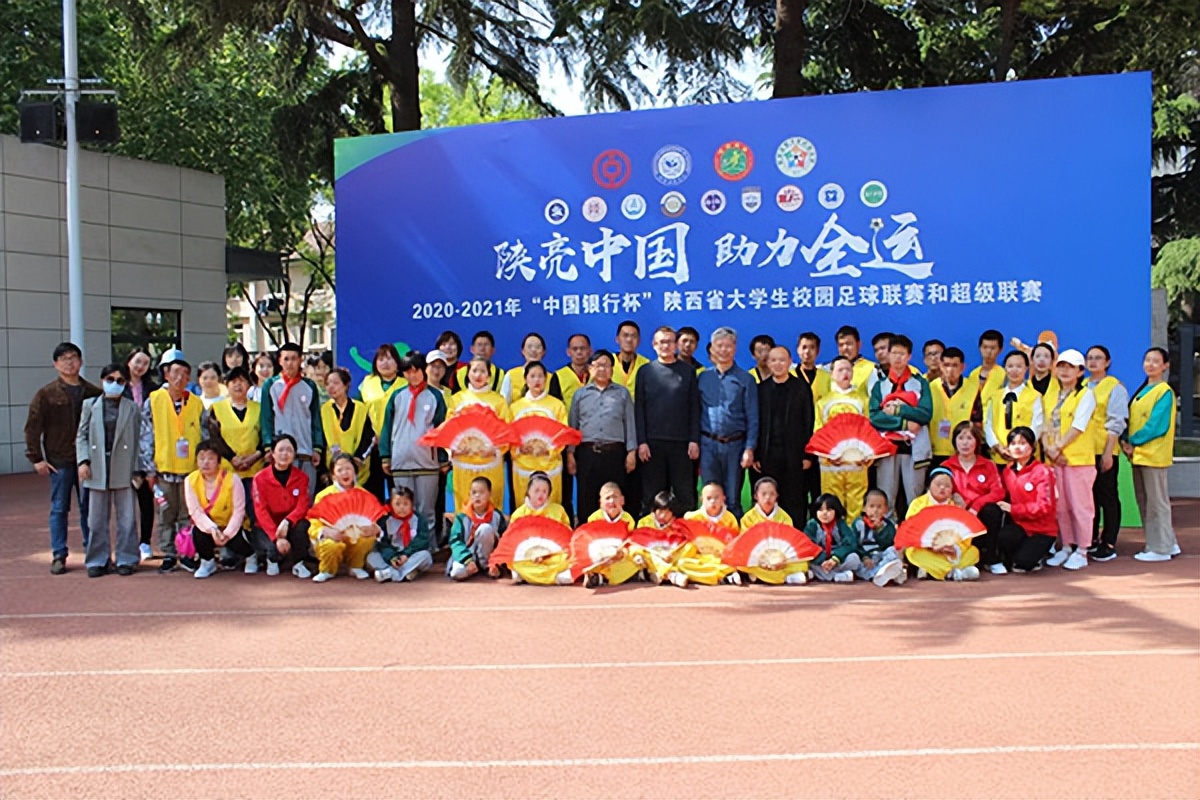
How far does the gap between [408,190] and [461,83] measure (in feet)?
14.6

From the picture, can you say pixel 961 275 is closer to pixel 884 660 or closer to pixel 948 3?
pixel 884 660

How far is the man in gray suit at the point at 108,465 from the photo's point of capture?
6305 mm

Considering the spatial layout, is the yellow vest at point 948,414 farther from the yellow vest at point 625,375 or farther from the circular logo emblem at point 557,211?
the circular logo emblem at point 557,211

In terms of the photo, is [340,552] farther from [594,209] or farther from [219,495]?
[594,209]

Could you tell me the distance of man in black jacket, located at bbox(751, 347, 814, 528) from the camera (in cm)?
648

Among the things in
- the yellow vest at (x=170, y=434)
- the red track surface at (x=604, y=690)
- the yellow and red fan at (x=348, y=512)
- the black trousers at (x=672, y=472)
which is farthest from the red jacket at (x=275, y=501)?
the black trousers at (x=672, y=472)

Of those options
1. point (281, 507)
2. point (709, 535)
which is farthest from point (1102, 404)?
point (281, 507)

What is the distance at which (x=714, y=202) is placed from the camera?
819 centimetres

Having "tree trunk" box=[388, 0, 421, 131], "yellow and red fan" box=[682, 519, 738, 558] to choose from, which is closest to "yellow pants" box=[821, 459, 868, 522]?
"yellow and red fan" box=[682, 519, 738, 558]

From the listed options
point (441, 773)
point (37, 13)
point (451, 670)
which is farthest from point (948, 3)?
point (37, 13)

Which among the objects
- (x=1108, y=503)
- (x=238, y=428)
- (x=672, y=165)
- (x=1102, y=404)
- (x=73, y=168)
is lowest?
(x=1108, y=503)

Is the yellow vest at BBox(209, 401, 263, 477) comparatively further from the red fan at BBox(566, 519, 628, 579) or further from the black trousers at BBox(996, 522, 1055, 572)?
the black trousers at BBox(996, 522, 1055, 572)

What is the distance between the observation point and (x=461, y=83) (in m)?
13.1

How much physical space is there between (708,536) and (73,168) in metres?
8.28
